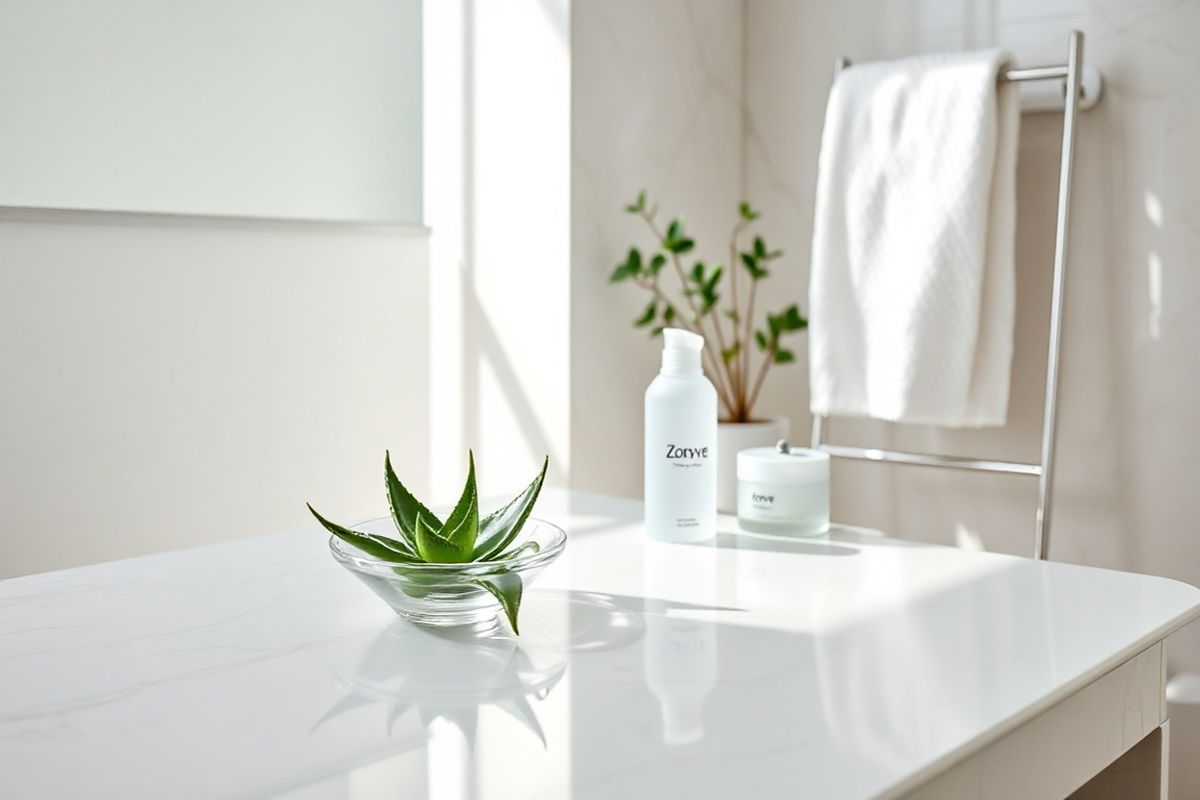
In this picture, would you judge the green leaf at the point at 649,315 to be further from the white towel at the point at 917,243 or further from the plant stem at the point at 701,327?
the white towel at the point at 917,243

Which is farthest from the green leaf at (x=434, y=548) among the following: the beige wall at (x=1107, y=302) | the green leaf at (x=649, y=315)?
the beige wall at (x=1107, y=302)

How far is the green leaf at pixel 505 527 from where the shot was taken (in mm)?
813

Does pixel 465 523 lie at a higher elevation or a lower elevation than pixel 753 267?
lower

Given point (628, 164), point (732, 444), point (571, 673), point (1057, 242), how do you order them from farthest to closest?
point (628, 164)
point (732, 444)
point (1057, 242)
point (571, 673)

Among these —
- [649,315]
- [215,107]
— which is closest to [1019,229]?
[649,315]

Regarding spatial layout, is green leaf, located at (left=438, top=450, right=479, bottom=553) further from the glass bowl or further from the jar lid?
the jar lid

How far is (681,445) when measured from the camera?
1010 mm

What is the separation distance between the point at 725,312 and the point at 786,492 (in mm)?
975

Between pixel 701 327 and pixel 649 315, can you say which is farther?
pixel 701 327

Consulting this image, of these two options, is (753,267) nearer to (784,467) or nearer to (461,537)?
(784,467)

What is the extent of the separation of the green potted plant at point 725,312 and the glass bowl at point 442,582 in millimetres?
931

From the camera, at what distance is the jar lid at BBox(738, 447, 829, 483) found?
1040 mm

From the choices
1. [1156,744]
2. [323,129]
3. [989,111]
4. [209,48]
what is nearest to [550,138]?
[323,129]

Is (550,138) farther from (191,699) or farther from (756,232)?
(191,699)
